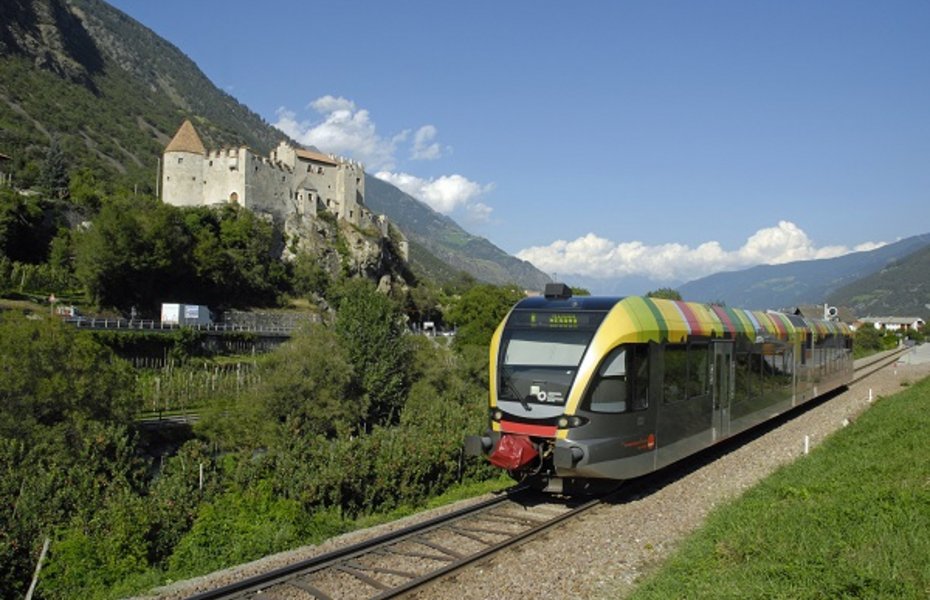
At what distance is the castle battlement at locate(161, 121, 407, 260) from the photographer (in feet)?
308

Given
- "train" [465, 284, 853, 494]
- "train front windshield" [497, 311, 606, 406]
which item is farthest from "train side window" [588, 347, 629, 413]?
"train front windshield" [497, 311, 606, 406]

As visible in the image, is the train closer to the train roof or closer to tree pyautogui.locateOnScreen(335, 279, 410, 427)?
the train roof

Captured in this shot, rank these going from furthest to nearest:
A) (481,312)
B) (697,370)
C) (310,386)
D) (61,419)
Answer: (481,312), (310,386), (61,419), (697,370)

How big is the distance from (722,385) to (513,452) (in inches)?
244

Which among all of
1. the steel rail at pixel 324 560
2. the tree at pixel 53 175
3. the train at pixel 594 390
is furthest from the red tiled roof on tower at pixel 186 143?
the steel rail at pixel 324 560

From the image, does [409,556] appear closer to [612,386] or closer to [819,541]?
[612,386]

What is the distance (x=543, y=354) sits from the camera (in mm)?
12055

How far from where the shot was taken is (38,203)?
68812 millimetres

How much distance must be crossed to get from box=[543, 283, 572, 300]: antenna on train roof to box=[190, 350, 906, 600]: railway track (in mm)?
3568

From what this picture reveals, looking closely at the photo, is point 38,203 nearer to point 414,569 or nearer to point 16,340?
point 16,340

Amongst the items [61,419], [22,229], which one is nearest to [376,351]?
[61,419]

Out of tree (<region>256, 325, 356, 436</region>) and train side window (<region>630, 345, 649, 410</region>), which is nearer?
train side window (<region>630, 345, 649, 410</region>)

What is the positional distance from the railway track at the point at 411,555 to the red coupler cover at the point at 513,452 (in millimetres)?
770

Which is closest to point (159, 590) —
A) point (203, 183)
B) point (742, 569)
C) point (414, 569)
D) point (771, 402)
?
point (414, 569)
